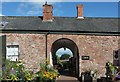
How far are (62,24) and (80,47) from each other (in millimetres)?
2783

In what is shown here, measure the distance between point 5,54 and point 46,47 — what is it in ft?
10.7

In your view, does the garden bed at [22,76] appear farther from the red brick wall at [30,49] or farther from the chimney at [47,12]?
the chimney at [47,12]

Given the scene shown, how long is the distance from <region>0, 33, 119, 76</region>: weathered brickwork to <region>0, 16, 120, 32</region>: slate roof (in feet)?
2.16

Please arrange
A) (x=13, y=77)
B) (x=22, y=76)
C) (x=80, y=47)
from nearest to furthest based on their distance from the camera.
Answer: (x=13, y=77) < (x=22, y=76) < (x=80, y=47)

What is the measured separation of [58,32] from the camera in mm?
22047

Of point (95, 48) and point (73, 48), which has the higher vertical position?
point (73, 48)

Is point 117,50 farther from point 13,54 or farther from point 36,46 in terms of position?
Result: point 13,54

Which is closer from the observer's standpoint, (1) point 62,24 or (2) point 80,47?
(2) point 80,47

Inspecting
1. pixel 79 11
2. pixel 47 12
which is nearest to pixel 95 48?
pixel 79 11

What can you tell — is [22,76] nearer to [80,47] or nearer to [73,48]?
[80,47]

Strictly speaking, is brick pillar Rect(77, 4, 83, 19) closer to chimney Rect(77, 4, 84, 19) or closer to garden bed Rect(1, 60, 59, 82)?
chimney Rect(77, 4, 84, 19)

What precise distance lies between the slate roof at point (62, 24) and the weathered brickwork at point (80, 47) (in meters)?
0.66

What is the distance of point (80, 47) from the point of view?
22.0m

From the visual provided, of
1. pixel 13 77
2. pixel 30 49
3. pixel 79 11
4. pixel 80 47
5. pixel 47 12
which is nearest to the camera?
pixel 13 77
